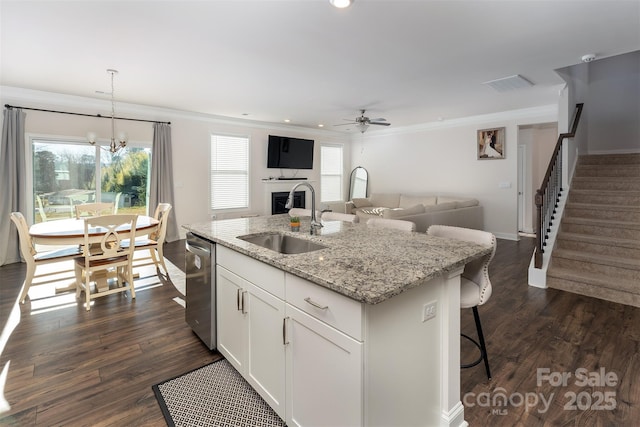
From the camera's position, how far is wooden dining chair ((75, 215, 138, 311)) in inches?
127

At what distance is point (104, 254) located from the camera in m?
3.35

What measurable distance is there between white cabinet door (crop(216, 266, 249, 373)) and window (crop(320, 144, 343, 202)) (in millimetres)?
6853

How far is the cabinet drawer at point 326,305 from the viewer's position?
123 cm

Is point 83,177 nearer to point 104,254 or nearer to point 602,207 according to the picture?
point 104,254

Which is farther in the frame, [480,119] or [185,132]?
[480,119]

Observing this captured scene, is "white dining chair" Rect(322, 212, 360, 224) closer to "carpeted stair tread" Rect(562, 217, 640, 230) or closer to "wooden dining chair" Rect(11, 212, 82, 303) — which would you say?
"wooden dining chair" Rect(11, 212, 82, 303)

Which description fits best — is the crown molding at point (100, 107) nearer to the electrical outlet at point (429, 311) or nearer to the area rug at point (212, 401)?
the area rug at point (212, 401)

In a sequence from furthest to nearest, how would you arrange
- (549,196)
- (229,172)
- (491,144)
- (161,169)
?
(229,172)
(491,144)
(161,169)
(549,196)

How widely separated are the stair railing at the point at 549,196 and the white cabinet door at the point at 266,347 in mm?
3417

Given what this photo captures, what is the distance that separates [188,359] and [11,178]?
4539 mm

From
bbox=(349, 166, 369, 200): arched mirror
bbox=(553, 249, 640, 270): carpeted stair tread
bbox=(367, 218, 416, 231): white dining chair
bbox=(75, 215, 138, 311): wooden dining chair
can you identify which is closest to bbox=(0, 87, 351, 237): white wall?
bbox=(349, 166, 369, 200): arched mirror

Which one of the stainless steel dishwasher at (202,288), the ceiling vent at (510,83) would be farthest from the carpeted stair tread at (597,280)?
the stainless steel dishwasher at (202,288)

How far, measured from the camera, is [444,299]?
5.24 feet

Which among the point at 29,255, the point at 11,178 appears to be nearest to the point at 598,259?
the point at 29,255
